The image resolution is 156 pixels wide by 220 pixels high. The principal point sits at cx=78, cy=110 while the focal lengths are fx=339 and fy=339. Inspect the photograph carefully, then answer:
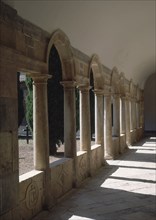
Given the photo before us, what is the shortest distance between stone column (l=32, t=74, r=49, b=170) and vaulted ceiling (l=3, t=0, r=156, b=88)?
88 cm

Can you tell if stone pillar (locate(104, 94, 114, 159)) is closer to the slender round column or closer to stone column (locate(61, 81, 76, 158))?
the slender round column

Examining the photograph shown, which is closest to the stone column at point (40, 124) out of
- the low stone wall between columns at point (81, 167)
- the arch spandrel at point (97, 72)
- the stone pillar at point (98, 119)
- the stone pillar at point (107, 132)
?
the low stone wall between columns at point (81, 167)

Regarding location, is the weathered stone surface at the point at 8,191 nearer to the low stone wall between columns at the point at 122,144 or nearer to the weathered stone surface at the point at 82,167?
the weathered stone surface at the point at 82,167

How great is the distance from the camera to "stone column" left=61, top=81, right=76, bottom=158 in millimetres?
6508

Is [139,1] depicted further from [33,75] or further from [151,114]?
[151,114]

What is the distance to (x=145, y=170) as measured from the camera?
27.7 feet

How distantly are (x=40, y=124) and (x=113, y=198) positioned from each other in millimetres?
1816

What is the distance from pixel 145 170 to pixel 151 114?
12.7m

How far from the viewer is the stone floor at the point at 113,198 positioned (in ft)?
15.9

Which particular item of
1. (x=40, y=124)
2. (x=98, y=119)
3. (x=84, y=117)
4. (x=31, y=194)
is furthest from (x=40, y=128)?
(x=98, y=119)

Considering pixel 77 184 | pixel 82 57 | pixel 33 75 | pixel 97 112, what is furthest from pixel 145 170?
pixel 33 75

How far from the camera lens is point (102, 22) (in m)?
7.34

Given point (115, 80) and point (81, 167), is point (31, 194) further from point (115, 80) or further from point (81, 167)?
point (115, 80)

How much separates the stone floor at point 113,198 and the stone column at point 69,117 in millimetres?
771
